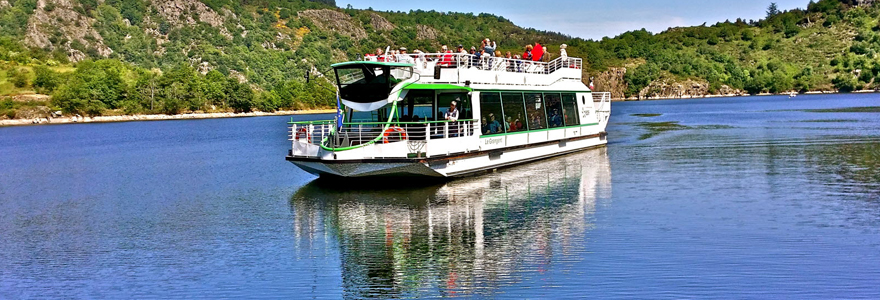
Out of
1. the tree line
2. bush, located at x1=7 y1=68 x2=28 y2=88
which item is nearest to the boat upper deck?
the tree line

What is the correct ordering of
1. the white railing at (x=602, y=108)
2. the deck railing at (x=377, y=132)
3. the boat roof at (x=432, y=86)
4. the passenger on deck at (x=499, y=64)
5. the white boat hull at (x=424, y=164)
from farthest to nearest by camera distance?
1. the white railing at (x=602, y=108)
2. the passenger on deck at (x=499, y=64)
3. the boat roof at (x=432, y=86)
4. the deck railing at (x=377, y=132)
5. the white boat hull at (x=424, y=164)

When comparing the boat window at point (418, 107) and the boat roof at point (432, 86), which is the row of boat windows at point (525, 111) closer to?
the boat roof at point (432, 86)

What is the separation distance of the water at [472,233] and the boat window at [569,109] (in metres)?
2.86

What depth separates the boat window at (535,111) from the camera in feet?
107

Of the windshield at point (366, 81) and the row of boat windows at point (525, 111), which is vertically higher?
the windshield at point (366, 81)

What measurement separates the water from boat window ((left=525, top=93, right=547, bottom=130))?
1785 millimetres

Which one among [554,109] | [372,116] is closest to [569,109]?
[554,109]

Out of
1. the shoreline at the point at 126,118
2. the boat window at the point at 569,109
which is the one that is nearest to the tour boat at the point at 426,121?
the boat window at the point at 569,109

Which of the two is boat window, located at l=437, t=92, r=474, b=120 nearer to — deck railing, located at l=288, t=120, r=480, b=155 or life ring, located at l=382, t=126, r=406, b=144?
deck railing, located at l=288, t=120, r=480, b=155

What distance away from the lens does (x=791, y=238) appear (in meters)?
17.1

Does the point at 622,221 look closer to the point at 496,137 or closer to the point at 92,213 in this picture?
the point at 496,137

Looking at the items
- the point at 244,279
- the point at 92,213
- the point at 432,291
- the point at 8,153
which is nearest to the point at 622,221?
the point at 432,291

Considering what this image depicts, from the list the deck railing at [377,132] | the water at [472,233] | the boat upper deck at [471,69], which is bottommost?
the water at [472,233]

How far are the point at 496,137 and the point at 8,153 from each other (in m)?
40.1
